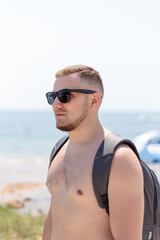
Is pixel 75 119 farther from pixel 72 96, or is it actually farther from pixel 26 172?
pixel 26 172

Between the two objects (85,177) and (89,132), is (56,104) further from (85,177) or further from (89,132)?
(85,177)

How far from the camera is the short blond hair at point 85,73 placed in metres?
2.15

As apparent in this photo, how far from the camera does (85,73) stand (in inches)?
84.7

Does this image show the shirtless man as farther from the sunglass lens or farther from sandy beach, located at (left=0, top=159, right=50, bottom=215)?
sandy beach, located at (left=0, top=159, right=50, bottom=215)

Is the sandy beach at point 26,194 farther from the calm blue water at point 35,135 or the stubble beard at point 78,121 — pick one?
the calm blue water at point 35,135

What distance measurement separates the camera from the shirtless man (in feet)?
5.97

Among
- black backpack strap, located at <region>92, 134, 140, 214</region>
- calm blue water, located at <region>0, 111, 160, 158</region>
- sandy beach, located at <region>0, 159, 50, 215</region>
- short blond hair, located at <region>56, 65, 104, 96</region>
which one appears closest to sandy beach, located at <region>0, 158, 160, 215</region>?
sandy beach, located at <region>0, 159, 50, 215</region>

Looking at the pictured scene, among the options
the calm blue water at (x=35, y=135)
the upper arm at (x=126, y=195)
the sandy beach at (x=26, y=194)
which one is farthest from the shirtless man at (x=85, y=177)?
the calm blue water at (x=35, y=135)

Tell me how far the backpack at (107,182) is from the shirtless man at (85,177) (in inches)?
1.4

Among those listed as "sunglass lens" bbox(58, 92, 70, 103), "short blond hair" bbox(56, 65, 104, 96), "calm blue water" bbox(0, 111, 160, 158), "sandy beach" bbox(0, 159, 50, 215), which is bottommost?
"calm blue water" bbox(0, 111, 160, 158)

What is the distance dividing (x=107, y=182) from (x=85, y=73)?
68 cm

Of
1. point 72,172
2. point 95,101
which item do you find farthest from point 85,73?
point 72,172

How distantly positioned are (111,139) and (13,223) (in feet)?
15.1

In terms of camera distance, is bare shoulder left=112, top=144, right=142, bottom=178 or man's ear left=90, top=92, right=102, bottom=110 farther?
man's ear left=90, top=92, right=102, bottom=110
